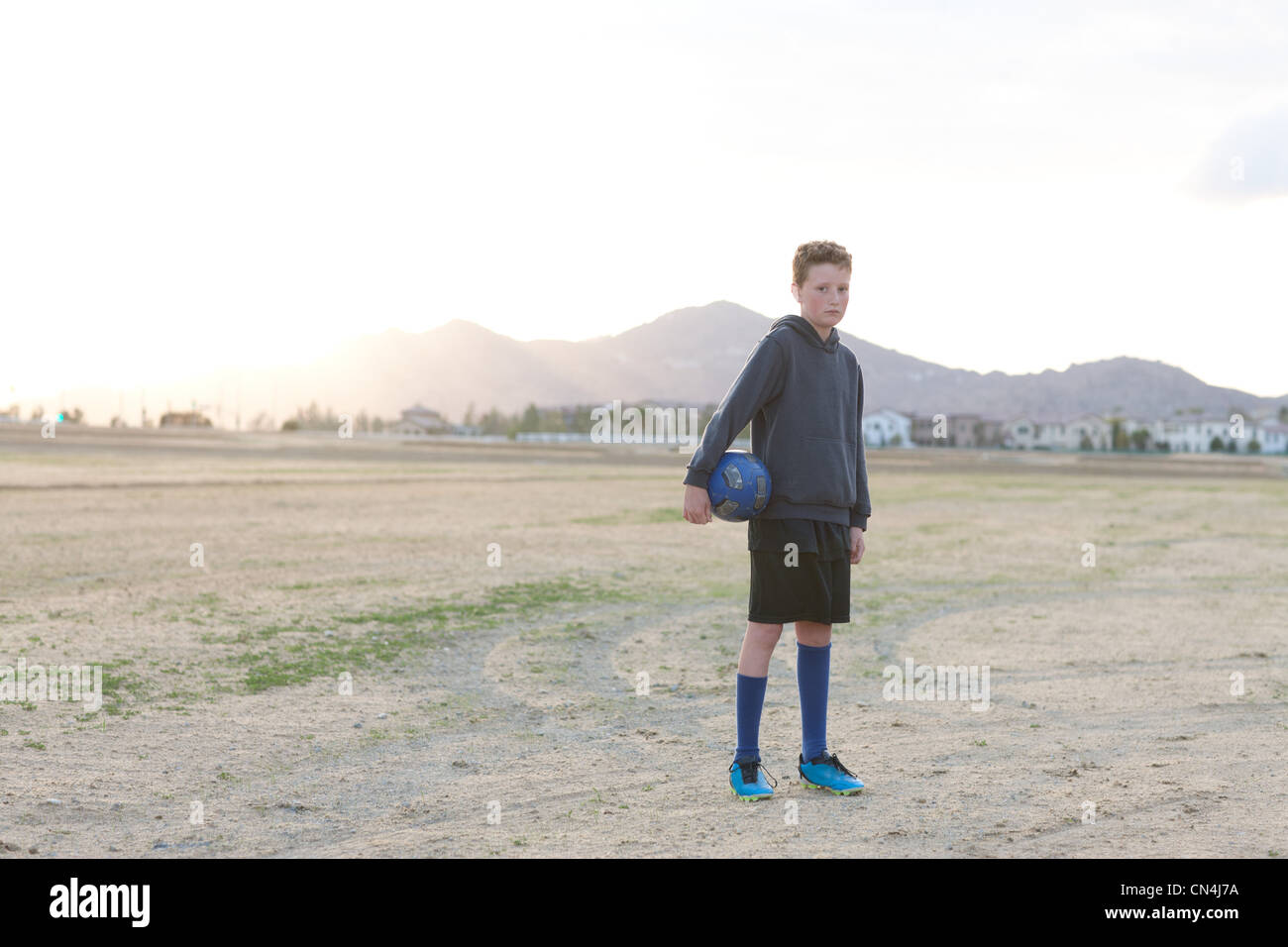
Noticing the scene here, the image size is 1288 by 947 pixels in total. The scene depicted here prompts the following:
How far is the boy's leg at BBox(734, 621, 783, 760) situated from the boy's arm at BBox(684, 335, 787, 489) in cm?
76

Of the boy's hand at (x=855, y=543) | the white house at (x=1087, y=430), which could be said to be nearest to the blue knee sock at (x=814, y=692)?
the boy's hand at (x=855, y=543)

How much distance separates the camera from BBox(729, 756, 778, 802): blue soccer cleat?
4789 millimetres

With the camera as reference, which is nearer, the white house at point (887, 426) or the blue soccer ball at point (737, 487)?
the blue soccer ball at point (737, 487)

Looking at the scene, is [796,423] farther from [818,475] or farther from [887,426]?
[887,426]

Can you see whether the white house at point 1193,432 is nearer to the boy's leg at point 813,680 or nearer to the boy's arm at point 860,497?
the boy's arm at point 860,497

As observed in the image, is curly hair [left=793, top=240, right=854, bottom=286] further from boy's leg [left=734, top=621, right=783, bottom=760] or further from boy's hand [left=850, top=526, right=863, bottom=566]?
boy's leg [left=734, top=621, right=783, bottom=760]

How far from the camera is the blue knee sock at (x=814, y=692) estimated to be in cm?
498

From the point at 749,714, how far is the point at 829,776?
0.44 m

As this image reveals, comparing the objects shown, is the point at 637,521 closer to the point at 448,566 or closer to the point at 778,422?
the point at 448,566

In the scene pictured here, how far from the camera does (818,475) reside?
15.6 feet
